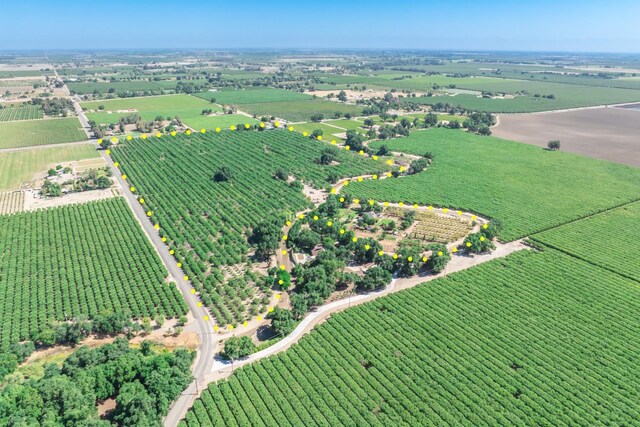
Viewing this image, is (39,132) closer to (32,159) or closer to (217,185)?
(32,159)

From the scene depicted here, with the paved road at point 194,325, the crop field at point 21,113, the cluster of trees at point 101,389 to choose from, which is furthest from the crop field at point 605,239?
the crop field at point 21,113

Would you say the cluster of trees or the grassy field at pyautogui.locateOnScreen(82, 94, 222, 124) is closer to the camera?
the cluster of trees

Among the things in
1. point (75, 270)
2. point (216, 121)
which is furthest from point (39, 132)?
point (75, 270)

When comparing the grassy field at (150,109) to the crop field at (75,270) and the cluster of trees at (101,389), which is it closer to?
the crop field at (75,270)

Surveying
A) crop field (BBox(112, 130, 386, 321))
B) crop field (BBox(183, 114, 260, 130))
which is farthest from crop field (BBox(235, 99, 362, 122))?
crop field (BBox(112, 130, 386, 321))

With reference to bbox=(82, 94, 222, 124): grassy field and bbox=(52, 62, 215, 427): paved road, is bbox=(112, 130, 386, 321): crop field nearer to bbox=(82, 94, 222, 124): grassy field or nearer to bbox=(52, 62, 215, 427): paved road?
bbox=(52, 62, 215, 427): paved road

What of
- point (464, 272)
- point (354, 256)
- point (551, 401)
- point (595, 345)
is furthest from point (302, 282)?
point (595, 345)
